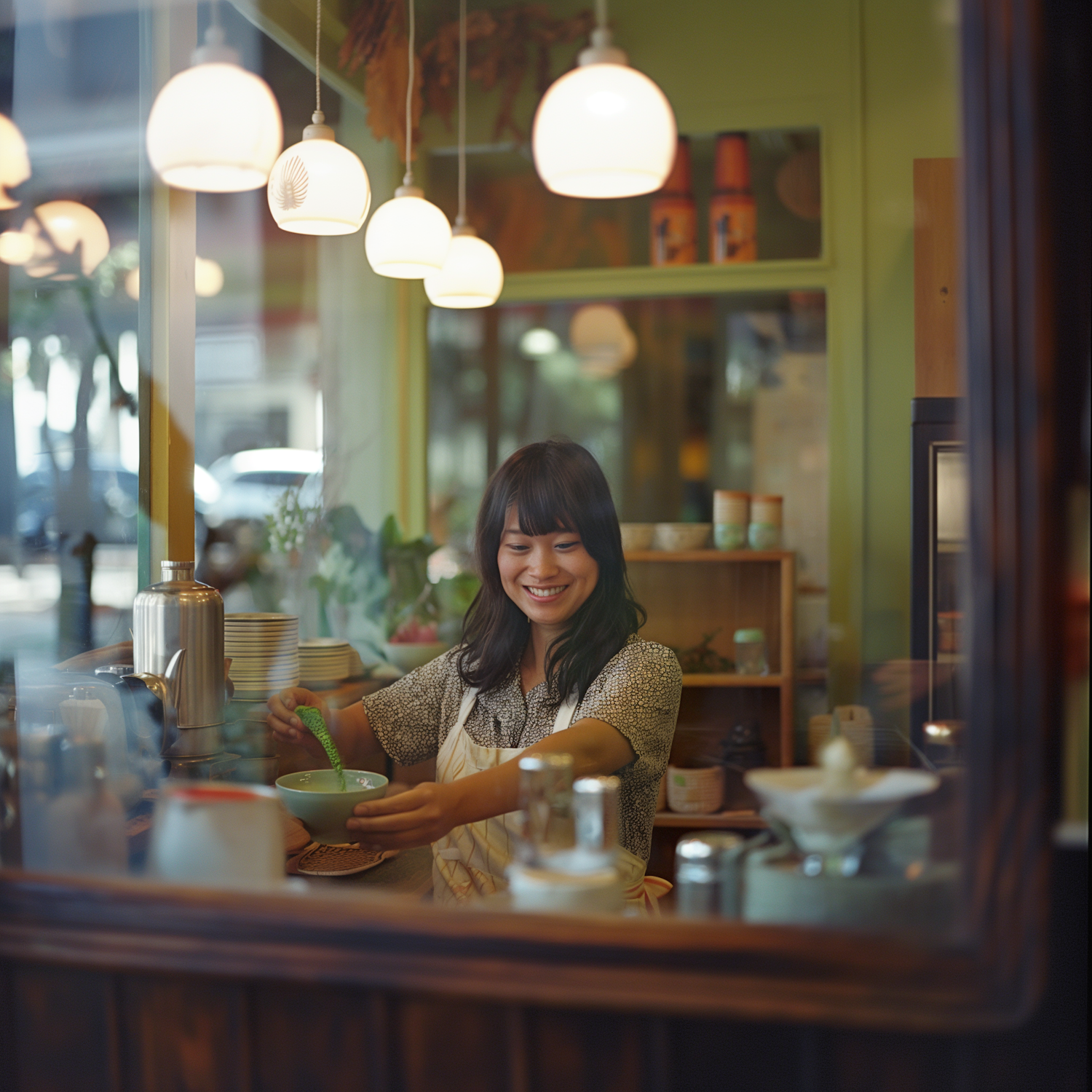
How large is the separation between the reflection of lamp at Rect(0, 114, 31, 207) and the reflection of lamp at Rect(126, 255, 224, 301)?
0.50m

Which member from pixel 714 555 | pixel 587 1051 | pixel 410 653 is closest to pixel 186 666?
pixel 587 1051

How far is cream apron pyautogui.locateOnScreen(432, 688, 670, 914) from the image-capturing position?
4.67 ft

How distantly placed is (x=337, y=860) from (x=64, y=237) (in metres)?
1.22

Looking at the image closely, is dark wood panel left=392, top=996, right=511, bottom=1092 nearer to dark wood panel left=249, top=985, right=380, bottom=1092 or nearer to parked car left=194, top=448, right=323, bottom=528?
dark wood panel left=249, top=985, right=380, bottom=1092

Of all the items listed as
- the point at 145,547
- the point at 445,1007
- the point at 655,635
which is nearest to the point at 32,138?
the point at 145,547

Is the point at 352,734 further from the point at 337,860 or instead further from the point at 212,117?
the point at 212,117

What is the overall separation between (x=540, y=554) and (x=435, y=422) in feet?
5.90

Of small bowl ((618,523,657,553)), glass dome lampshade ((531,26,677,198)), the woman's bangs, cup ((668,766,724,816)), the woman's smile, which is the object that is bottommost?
cup ((668,766,724,816))

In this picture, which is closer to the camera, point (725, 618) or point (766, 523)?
point (766, 523)

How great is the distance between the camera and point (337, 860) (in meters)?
1.34

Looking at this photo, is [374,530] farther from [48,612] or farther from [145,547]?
[48,612]

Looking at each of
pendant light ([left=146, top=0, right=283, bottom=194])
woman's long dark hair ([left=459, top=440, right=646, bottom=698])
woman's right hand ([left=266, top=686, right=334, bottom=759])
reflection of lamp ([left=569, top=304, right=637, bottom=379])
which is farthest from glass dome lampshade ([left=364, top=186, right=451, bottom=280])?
reflection of lamp ([left=569, top=304, right=637, bottom=379])

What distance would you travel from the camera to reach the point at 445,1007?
2.71 feet

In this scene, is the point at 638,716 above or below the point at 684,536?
below
